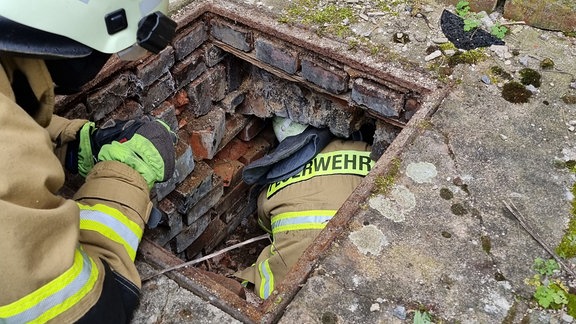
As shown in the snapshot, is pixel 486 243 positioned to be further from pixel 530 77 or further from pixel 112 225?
pixel 112 225

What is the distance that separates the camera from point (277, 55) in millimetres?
3041

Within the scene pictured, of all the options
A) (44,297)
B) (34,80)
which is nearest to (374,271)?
(44,297)

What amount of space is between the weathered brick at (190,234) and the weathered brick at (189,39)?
3.46 feet

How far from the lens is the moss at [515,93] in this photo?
8.52 feet

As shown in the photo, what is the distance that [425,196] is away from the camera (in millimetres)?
2199

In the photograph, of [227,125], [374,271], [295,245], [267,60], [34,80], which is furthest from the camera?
[227,125]

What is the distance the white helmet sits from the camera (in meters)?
1.65

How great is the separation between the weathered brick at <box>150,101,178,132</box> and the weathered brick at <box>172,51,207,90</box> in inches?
5.1

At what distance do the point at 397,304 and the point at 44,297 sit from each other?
1.09m

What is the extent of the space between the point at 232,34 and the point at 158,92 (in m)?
0.54

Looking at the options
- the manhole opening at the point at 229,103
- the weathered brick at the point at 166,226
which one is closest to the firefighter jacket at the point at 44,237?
the manhole opening at the point at 229,103

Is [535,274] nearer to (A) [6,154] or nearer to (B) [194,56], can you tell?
(A) [6,154]

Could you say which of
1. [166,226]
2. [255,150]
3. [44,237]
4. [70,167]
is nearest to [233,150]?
[255,150]

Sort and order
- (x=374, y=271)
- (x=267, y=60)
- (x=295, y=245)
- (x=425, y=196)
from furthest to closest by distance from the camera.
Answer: (x=267, y=60)
(x=295, y=245)
(x=425, y=196)
(x=374, y=271)
